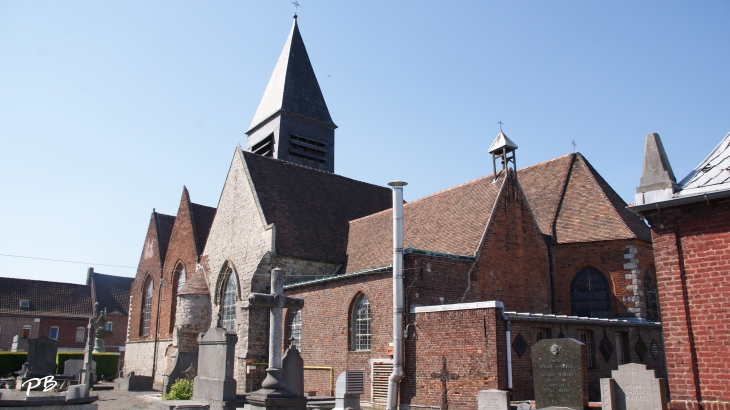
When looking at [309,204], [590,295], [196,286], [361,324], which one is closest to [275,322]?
[361,324]

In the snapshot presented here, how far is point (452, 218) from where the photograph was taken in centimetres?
2112

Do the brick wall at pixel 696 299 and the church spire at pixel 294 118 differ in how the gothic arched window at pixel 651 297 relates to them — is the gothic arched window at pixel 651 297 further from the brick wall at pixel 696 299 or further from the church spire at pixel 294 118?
the church spire at pixel 294 118

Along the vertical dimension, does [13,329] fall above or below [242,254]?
below

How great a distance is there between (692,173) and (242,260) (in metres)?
18.5

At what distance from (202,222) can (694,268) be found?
85.9 ft

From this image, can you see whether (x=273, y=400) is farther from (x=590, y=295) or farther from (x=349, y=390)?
(x=590, y=295)

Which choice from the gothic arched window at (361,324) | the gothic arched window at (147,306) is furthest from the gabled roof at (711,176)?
the gothic arched window at (147,306)

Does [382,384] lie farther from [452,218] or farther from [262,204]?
[262,204]

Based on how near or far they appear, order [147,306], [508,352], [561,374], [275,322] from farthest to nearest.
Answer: [147,306] → [508,352] → [275,322] → [561,374]

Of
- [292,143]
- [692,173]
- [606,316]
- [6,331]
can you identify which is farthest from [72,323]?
[692,173]

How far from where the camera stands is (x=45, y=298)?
50.3 meters

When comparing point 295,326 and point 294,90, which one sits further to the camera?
point 294,90

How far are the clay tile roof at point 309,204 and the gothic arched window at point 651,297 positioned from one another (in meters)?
11.8

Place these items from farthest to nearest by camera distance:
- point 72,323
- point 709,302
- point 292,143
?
point 72,323
point 292,143
point 709,302
